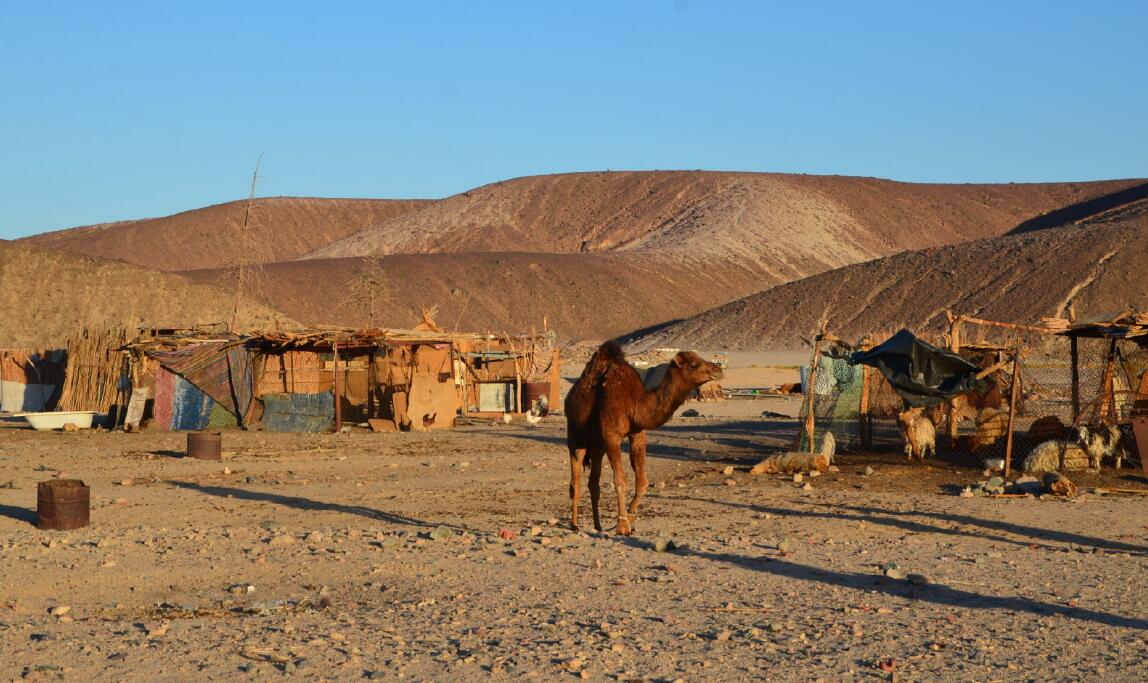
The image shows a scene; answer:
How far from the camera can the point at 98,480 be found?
721 inches

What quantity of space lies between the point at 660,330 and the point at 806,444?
256ft

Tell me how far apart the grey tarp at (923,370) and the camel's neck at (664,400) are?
811cm

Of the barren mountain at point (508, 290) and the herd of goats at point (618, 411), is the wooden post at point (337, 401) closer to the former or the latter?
the herd of goats at point (618, 411)

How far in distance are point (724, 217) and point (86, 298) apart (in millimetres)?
87399

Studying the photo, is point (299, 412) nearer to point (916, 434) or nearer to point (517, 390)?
point (517, 390)

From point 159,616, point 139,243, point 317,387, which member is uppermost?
point 139,243

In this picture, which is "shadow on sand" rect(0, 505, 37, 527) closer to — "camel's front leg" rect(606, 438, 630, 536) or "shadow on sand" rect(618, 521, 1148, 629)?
"camel's front leg" rect(606, 438, 630, 536)

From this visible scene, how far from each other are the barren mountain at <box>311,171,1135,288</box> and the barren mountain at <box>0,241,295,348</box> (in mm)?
70158

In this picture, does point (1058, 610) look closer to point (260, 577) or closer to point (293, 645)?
point (293, 645)

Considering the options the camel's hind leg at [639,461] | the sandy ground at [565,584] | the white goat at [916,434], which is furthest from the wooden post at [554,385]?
the camel's hind leg at [639,461]

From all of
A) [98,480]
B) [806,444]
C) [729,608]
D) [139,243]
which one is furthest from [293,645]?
[139,243]

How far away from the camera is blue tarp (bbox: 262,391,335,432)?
28.5 metres

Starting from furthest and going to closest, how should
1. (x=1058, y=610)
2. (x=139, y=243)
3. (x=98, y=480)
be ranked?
(x=139, y=243), (x=98, y=480), (x=1058, y=610)

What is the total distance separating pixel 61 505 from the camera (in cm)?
1321
